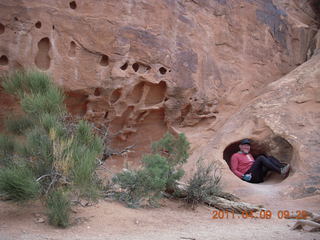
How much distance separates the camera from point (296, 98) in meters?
7.48

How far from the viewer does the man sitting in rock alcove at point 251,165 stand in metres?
6.78

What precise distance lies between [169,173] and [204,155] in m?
2.06

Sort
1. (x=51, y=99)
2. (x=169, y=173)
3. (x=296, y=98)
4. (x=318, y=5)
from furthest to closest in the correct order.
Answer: (x=318, y=5)
(x=296, y=98)
(x=169, y=173)
(x=51, y=99)

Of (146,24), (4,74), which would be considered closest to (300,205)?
→ (146,24)

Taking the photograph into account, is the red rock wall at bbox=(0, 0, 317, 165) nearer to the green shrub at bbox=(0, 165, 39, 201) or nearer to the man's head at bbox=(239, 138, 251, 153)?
the man's head at bbox=(239, 138, 251, 153)

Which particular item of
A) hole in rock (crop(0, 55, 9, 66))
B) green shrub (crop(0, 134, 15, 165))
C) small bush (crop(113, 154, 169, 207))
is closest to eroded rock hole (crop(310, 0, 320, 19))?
small bush (crop(113, 154, 169, 207))

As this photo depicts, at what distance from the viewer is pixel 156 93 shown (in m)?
7.87

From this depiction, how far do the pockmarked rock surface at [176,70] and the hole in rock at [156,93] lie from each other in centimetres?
2

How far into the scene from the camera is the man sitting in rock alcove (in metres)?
6.78

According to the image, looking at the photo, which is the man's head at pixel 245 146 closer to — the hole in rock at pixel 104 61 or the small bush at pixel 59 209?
the hole in rock at pixel 104 61

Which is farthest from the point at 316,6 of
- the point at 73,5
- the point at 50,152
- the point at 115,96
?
the point at 50,152

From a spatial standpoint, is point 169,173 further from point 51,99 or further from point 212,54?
point 212,54

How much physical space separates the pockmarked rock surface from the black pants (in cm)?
31

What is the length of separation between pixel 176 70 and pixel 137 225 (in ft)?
14.5
